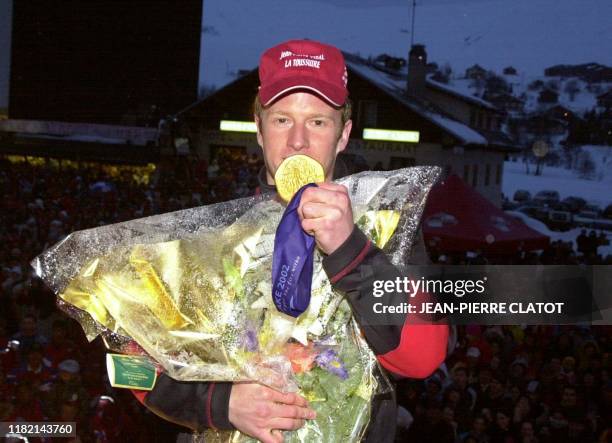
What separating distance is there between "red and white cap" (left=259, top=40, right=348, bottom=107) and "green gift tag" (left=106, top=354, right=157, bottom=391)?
57 centimetres

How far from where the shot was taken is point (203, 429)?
1.29m

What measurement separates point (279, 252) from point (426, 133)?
16811mm

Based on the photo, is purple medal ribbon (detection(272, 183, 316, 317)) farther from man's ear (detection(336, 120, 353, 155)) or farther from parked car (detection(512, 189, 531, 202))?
parked car (detection(512, 189, 531, 202))

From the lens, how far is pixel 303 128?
1.29 metres

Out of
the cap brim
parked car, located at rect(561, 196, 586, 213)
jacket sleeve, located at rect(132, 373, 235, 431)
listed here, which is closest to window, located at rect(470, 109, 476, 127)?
parked car, located at rect(561, 196, 586, 213)

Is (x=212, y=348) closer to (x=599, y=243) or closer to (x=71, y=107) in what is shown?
(x=599, y=243)

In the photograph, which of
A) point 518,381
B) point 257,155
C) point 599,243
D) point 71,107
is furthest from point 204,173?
point 518,381

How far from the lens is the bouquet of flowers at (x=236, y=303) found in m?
1.12

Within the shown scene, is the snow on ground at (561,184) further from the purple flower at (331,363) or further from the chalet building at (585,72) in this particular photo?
the purple flower at (331,363)

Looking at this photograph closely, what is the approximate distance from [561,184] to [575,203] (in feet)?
3.52

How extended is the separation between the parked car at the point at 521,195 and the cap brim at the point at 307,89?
56.0 feet

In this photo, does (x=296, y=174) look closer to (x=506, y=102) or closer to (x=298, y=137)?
(x=298, y=137)

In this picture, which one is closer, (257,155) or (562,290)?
(562,290)

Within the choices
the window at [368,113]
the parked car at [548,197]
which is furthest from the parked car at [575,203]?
the window at [368,113]
